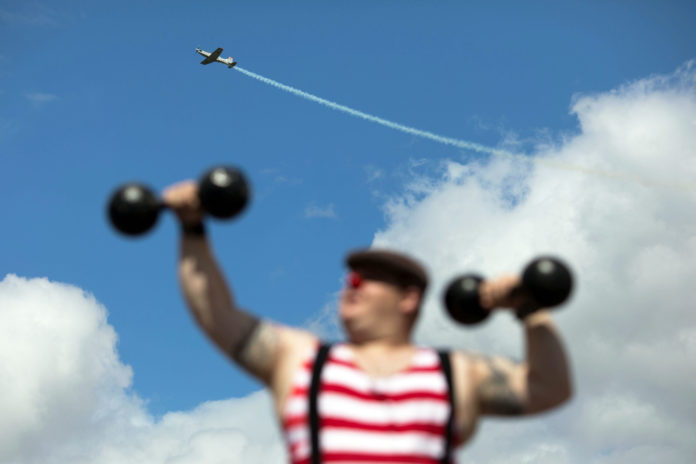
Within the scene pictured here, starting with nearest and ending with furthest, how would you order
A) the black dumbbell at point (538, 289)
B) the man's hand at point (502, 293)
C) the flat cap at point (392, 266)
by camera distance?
the black dumbbell at point (538, 289) < the man's hand at point (502, 293) < the flat cap at point (392, 266)

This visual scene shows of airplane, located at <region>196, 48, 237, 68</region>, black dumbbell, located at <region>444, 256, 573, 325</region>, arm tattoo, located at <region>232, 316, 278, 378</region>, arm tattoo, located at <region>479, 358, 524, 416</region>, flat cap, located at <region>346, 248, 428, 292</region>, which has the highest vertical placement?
airplane, located at <region>196, 48, 237, 68</region>

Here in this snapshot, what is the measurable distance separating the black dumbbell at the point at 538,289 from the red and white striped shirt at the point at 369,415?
450 millimetres

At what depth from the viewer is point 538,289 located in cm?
462

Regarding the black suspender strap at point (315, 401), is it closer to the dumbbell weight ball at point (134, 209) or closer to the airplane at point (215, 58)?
the dumbbell weight ball at point (134, 209)

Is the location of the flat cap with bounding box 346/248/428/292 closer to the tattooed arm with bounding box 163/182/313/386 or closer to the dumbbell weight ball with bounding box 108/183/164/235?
the tattooed arm with bounding box 163/182/313/386

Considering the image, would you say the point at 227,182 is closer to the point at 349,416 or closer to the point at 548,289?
the point at 349,416

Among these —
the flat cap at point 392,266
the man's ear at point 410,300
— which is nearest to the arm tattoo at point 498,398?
the man's ear at point 410,300

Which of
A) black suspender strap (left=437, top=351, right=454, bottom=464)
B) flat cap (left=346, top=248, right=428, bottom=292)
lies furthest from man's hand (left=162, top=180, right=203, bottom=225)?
black suspender strap (left=437, top=351, right=454, bottom=464)

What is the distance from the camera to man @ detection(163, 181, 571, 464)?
4555 mm

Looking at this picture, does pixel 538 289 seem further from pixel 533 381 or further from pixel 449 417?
pixel 449 417

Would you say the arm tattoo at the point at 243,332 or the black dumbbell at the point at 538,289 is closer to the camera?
the black dumbbell at the point at 538,289

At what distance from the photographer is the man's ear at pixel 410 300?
16.8 ft

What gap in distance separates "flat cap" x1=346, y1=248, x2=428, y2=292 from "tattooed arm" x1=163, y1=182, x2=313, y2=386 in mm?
620

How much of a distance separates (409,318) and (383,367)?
453mm
